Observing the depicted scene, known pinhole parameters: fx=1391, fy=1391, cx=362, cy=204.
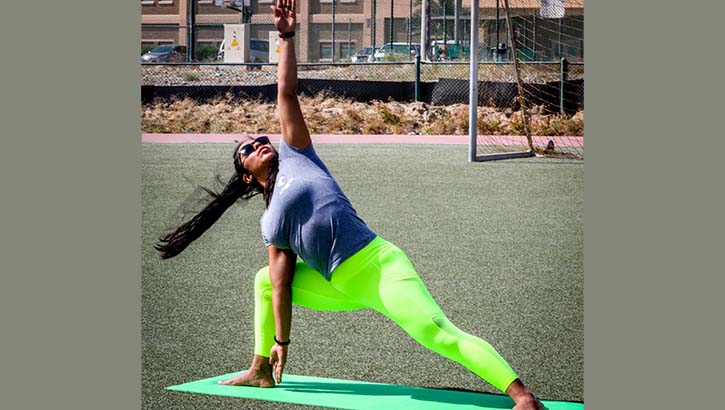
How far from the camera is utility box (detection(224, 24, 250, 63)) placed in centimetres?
664

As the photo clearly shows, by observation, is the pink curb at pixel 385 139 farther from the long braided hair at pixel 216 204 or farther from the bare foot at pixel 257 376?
the bare foot at pixel 257 376

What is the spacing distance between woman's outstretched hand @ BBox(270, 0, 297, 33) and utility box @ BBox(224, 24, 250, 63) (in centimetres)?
65

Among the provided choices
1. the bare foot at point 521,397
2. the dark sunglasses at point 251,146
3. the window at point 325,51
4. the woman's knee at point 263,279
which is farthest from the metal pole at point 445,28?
the bare foot at point 521,397

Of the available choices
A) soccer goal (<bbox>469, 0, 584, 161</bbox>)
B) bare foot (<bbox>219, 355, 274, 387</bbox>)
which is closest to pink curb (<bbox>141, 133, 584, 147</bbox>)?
soccer goal (<bbox>469, 0, 584, 161</bbox>)

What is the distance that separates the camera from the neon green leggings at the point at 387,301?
5527 millimetres

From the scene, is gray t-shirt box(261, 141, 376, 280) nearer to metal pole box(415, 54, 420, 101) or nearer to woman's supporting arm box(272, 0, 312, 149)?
woman's supporting arm box(272, 0, 312, 149)

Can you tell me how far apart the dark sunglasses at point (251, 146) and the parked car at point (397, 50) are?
43.4 inches

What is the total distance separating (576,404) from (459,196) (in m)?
1.21

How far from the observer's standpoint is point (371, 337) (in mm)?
6180

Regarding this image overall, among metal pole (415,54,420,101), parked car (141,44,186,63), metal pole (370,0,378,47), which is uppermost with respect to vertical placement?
metal pole (370,0,378,47)

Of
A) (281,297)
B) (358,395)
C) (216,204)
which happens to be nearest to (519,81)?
(216,204)

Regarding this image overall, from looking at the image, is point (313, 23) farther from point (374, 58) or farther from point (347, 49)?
point (374, 58)

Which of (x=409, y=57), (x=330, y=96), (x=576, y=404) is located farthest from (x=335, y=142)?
(x=576, y=404)

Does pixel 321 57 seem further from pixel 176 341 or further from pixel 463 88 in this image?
pixel 176 341
